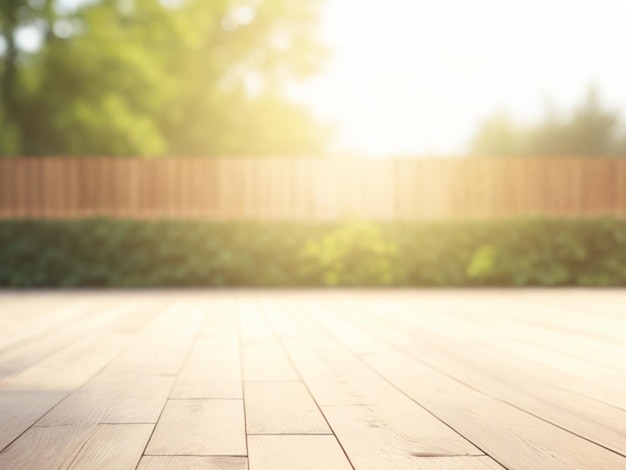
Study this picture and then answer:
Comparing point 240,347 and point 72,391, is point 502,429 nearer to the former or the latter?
point 72,391

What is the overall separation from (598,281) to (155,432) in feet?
26.7

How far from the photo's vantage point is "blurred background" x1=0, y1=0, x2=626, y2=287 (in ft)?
29.0

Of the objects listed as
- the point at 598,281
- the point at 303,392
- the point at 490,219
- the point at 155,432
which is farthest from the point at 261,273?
the point at 155,432

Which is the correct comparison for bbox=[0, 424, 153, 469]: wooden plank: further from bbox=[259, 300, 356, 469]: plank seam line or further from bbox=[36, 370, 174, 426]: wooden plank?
bbox=[259, 300, 356, 469]: plank seam line

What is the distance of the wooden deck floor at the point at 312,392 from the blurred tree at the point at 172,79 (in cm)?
1256

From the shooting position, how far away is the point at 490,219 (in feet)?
30.0

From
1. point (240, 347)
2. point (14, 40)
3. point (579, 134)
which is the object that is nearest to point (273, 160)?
point (240, 347)

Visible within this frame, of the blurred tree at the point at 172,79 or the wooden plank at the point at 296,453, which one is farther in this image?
the blurred tree at the point at 172,79

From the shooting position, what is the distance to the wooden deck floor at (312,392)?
1.87m

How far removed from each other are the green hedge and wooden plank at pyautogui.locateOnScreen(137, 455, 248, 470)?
→ 273 inches

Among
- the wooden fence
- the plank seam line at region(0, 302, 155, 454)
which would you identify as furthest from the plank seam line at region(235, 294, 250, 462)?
the wooden fence

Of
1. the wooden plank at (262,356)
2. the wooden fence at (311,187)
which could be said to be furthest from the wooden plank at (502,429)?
the wooden fence at (311,187)

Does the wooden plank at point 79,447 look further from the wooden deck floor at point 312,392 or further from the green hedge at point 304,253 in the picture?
the green hedge at point 304,253

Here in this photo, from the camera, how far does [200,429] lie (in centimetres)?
210
